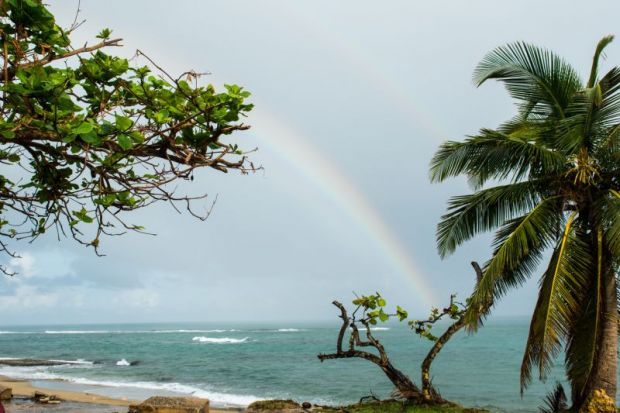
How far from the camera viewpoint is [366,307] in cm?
1171

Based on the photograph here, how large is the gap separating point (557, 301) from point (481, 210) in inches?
114

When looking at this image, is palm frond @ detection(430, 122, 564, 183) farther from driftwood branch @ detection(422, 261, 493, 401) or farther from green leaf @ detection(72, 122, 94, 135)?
green leaf @ detection(72, 122, 94, 135)

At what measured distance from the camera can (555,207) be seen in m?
11.0

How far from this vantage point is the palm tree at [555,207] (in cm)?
994

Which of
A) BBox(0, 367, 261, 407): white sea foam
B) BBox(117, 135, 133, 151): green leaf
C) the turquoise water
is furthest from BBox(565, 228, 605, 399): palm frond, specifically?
BBox(0, 367, 261, 407): white sea foam

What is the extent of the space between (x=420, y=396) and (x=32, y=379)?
26.1 meters

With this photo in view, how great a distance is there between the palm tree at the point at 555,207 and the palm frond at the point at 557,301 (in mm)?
20

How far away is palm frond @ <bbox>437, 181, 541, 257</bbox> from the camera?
37.7 ft

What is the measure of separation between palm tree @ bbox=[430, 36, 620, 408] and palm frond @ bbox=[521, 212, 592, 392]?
0.02 m

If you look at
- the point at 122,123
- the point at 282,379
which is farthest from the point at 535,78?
the point at 282,379

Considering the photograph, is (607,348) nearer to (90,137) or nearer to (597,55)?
(597,55)

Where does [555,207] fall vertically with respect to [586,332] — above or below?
above

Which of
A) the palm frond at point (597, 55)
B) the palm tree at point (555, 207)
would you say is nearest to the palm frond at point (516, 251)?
the palm tree at point (555, 207)

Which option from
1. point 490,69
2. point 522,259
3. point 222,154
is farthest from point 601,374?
point 222,154
